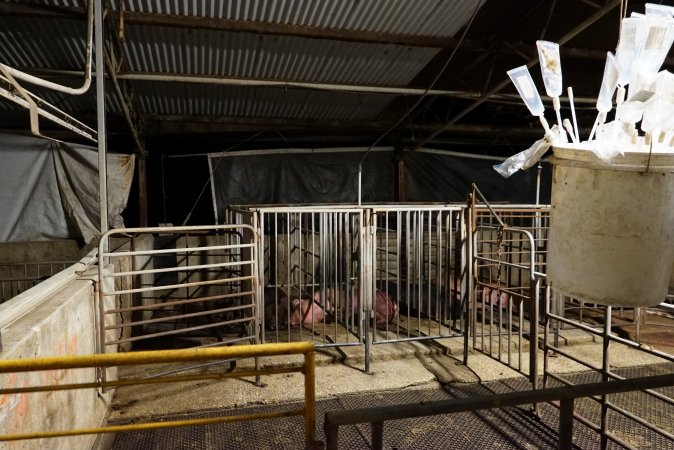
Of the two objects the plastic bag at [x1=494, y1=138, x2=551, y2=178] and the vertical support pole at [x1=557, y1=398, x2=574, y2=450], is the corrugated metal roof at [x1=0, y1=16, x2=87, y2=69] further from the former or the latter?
the vertical support pole at [x1=557, y1=398, x2=574, y2=450]

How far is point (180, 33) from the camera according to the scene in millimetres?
5391

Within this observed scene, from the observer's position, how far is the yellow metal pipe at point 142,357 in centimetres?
145

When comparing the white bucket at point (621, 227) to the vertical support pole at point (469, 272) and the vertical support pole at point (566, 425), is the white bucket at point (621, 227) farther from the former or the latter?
the vertical support pole at point (469, 272)

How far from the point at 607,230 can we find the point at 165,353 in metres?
1.60

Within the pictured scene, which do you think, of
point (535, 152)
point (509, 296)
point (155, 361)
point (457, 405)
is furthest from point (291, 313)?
point (535, 152)

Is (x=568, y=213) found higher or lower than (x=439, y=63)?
lower

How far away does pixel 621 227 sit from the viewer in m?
1.38

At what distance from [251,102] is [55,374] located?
6092 millimetres

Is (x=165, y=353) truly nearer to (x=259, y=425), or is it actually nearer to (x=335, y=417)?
(x=335, y=417)

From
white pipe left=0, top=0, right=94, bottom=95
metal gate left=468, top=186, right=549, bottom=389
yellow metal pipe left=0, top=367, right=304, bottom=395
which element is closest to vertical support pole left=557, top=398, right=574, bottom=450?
yellow metal pipe left=0, top=367, right=304, bottom=395

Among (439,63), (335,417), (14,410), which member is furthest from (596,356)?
(14,410)

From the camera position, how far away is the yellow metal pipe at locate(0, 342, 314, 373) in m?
1.45

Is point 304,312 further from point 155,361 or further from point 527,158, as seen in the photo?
point 527,158

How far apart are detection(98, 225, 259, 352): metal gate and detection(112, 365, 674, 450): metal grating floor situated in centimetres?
80
